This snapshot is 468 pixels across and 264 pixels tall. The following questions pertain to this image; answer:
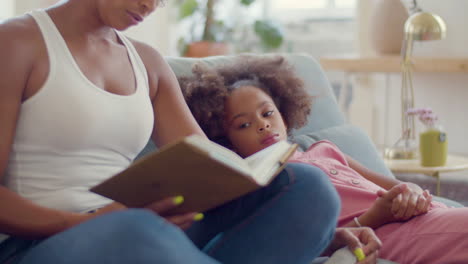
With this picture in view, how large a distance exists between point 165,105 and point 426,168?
1224mm

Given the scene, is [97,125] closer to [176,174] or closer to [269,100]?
[176,174]

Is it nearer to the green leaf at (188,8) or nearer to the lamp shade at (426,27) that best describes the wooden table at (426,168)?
the lamp shade at (426,27)

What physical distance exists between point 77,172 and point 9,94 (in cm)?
19

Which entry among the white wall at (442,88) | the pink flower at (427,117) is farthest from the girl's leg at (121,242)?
the white wall at (442,88)

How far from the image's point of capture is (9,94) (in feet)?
3.67

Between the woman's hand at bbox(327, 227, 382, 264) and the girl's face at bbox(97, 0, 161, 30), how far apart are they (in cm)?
57

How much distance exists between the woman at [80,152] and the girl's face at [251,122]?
37 centimetres

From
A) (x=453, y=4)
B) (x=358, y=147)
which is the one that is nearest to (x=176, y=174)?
(x=358, y=147)

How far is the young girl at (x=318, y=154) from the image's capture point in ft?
4.53

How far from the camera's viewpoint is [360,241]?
137 cm

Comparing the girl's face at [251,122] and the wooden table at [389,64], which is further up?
the girl's face at [251,122]

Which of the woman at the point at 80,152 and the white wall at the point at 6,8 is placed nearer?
the woman at the point at 80,152

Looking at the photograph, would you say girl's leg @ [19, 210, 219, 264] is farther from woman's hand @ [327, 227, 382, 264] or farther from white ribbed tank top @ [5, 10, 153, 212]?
woman's hand @ [327, 227, 382, 264]

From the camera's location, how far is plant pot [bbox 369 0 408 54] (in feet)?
10.2
